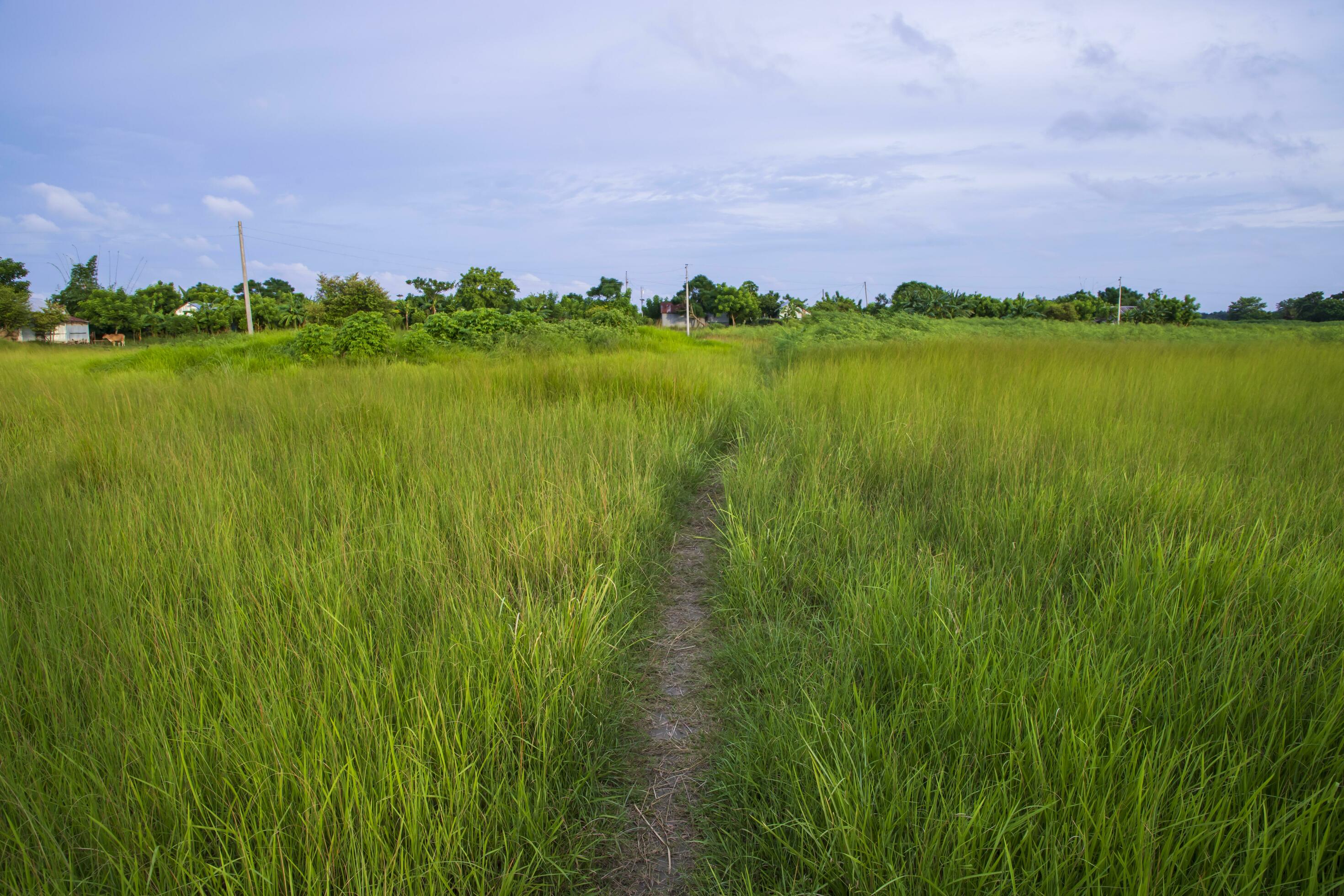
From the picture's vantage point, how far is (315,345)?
38.9 ft

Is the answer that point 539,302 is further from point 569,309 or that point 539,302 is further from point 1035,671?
point 1035,671

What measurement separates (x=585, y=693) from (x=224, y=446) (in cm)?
338

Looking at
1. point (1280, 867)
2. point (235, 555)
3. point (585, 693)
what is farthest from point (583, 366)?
point (1280, 867)

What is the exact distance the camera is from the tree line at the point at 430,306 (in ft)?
78.7

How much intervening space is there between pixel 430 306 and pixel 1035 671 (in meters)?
42.9

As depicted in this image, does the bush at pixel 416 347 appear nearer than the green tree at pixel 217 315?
Yes

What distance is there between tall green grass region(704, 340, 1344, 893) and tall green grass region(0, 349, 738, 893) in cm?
55

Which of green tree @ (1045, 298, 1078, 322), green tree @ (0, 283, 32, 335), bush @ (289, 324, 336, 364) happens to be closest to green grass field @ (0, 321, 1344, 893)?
bush @ (289, 324, 336, 364)

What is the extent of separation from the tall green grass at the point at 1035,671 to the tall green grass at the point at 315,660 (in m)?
0.55

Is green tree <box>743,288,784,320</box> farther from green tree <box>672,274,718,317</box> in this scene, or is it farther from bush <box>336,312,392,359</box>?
bush <box>336,312,392,359</box>

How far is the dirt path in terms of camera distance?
149 centimetres

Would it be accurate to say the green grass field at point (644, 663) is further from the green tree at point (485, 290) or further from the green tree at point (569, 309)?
the green tree at point (485, 290)

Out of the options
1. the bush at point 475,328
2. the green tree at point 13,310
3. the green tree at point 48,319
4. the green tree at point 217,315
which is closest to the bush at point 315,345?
the bush at point 475,328

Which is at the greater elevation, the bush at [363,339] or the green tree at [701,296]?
the green tree at [701,296]
